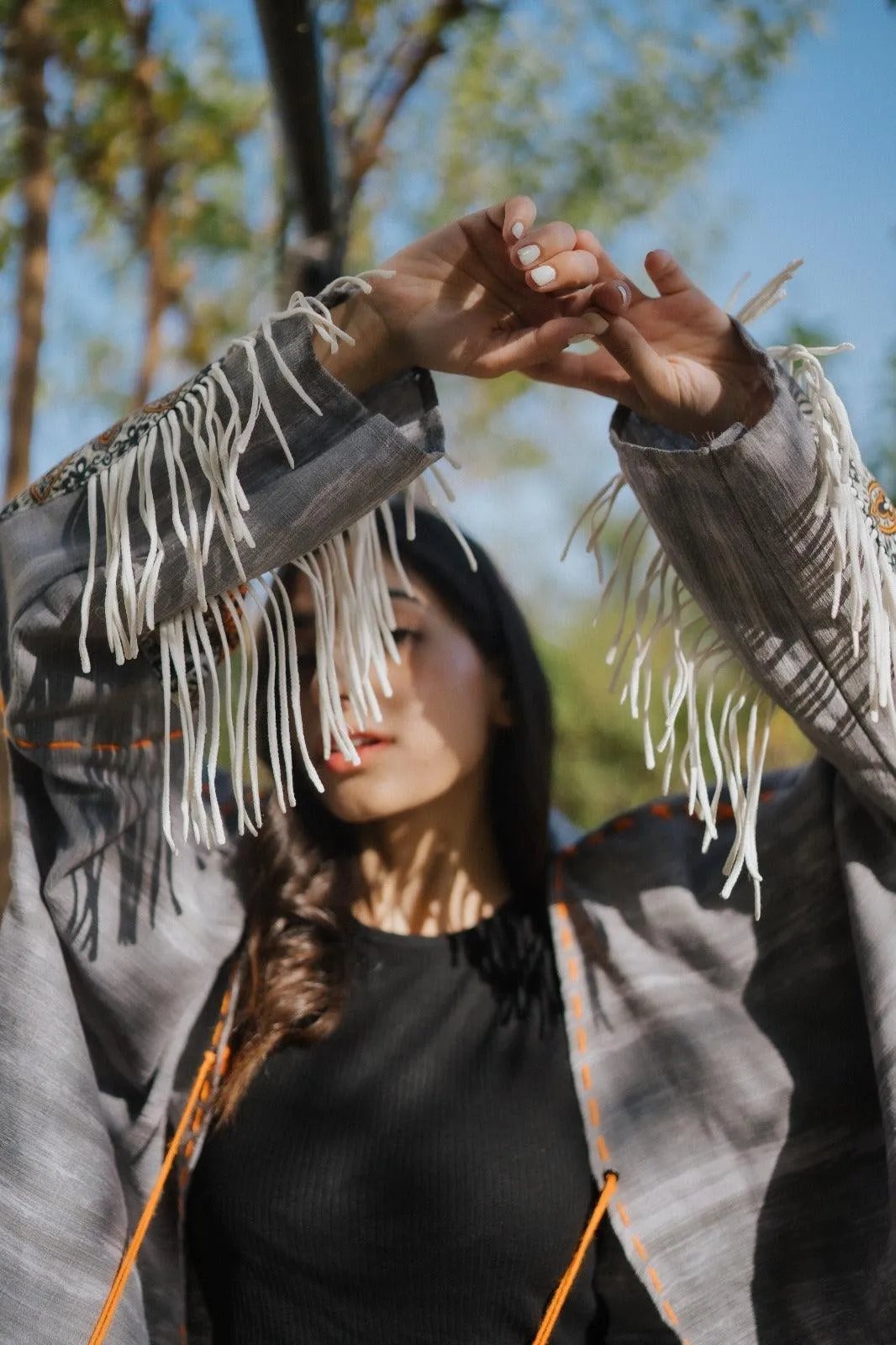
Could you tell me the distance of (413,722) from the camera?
1.37 m

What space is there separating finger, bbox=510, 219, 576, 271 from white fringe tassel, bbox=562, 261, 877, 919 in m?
0.21

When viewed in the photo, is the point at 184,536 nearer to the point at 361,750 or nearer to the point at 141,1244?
the point at 361,750

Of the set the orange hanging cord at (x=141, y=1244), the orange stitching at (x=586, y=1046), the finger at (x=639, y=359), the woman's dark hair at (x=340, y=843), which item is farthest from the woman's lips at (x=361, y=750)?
the finger at (x=639, y=359)

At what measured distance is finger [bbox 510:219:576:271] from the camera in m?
Answer: 1.02

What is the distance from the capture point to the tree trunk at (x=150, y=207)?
3326mm

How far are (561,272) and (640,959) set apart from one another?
0.69 meters

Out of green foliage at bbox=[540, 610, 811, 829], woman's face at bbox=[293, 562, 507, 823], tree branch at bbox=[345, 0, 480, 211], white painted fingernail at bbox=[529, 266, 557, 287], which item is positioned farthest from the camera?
green foliage at bbox=[540, 610, 811, 829]

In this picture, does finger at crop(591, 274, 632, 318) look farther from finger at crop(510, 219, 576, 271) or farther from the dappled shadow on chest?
the dappled shadow on chest

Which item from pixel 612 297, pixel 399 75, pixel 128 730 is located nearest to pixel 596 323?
pixel 612 297

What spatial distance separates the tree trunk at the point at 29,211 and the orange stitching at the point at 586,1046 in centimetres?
199

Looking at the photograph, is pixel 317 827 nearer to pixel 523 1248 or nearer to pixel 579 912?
pixel 579 912

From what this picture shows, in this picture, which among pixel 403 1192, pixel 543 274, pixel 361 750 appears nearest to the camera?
pixel 543 274

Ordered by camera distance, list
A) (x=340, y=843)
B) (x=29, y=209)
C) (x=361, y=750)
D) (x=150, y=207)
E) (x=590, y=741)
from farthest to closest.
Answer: (x=590, y=741) → (x=150, y=207) → (x=29, y=209) → (x=340, y=843) → (x=361, y=750)

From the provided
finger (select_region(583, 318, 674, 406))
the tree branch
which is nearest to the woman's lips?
finger (select_region(583, 318, 674, 406))
